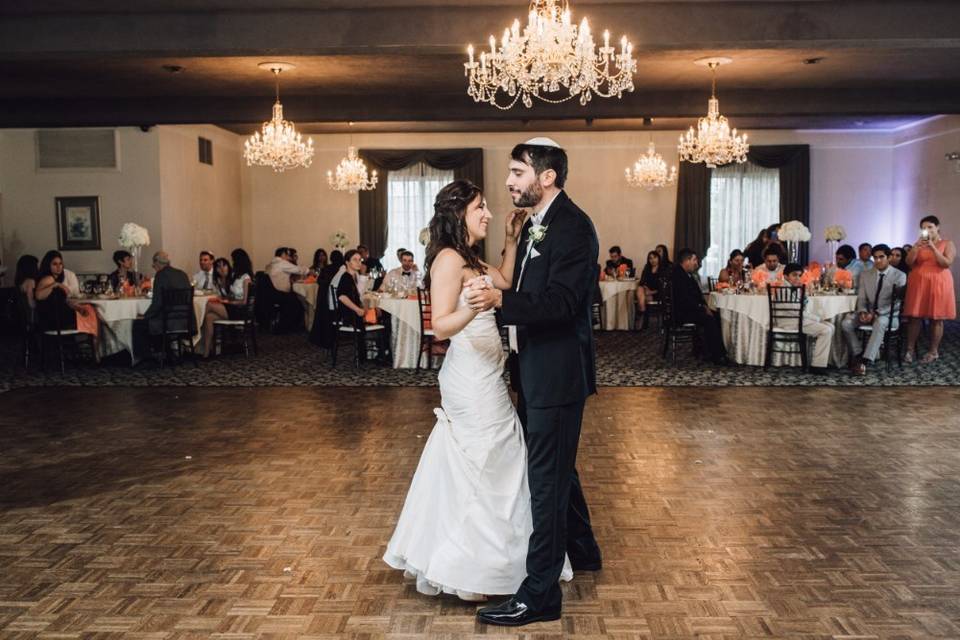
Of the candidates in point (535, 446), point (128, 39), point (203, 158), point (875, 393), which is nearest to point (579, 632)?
point (535, 446)

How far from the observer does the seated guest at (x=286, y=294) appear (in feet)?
42.2

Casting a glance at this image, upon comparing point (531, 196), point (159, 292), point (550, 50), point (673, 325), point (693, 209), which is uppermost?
point (550, 50)

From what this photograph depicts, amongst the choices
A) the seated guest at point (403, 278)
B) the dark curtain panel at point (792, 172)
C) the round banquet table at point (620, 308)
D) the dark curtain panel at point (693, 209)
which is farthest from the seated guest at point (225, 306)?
the dark curtain panel at point (792, 172)

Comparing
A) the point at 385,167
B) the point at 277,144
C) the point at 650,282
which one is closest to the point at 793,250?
the point at 650,282

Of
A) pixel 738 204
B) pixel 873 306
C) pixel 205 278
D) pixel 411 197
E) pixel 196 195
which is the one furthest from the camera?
pixel 411 197

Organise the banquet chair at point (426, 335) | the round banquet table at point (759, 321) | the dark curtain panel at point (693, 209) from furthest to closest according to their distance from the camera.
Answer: the dark curtain panel at point (693, 209) < the round banquet table at point (759, 321) < the banquet chair at point (426, 335)

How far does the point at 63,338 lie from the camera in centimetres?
924

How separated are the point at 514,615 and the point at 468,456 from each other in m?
0.57

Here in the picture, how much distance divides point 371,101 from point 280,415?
609cm

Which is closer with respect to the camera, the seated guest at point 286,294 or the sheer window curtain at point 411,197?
the seated guest at point 286,294

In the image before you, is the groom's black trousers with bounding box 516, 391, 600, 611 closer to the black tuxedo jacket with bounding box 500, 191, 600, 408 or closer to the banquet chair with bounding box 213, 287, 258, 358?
the black tuxedo jacket with bounding box 500, 191, 600, 408

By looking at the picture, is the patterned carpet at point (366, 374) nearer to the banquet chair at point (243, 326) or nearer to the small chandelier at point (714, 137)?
the banquet chair at point (243, 326)

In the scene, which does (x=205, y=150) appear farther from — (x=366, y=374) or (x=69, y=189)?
(x=366, y=374)

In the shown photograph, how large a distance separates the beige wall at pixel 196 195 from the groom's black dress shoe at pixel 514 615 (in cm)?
1115
